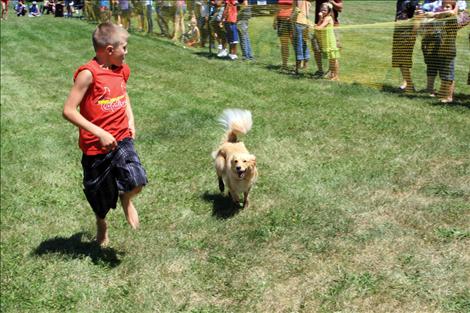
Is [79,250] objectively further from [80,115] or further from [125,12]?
[125,12]

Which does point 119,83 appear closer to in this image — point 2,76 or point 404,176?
point 404,176

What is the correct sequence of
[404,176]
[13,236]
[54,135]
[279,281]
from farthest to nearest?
[54,135] → [404,176] → [13,236] → [279,281]

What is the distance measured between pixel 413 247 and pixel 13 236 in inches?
153

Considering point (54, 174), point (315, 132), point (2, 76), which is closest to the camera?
point (54, 174)

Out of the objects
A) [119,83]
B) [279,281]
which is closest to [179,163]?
[119,83]

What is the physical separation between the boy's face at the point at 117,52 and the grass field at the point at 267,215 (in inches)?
69.2

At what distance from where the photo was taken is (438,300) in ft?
11.4

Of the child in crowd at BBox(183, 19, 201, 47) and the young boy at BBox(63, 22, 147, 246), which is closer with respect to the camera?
the young boy at BBox(63, 22, 147, 246)

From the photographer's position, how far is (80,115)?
392 centimetres

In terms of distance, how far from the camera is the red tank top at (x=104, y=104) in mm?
3971

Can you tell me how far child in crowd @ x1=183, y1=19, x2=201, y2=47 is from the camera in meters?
17.3

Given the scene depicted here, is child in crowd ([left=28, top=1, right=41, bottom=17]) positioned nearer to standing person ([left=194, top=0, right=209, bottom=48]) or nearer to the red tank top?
standing person ([left=194, top=0, right=209, bottom=48])

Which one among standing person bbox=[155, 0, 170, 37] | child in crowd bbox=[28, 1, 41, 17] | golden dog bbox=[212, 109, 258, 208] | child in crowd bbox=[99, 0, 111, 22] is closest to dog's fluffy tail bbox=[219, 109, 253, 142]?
golden dog bbox=[212, 109, 258, 208]

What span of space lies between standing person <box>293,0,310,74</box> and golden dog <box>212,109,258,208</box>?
658cm
